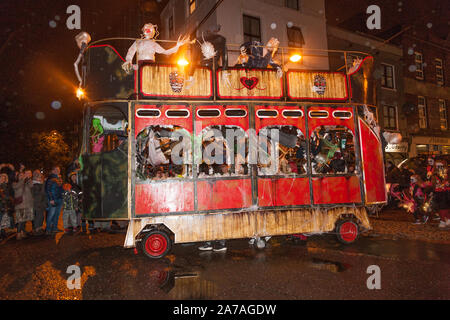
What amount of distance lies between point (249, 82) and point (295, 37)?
10741 millimetres

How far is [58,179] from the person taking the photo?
9.09 m

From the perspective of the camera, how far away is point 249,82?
6.44 meters

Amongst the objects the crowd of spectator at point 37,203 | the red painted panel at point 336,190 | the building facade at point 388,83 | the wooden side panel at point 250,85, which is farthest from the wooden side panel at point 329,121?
the building facade at point 388,83

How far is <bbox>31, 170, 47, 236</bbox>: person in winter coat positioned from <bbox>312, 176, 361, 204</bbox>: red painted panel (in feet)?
26.6

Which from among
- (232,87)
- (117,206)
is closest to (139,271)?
(117,206)

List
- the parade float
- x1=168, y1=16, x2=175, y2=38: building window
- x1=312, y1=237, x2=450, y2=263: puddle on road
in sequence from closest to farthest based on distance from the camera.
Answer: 1. x1=312, y1=237, x2=450, y2=263: puddle on road
2. the parade float
3. x1=168, y1=16, x2=175, y2=38: building window

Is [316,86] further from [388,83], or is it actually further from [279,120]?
[388,83]

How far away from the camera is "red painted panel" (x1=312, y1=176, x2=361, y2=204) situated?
21.4ft

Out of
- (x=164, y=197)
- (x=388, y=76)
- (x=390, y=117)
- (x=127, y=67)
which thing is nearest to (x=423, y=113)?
(x=390, y=117)

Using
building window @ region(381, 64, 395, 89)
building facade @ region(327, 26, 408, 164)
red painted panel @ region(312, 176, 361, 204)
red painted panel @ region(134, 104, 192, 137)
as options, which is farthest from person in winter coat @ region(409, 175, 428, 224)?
building window @ region(381, 64, 395, 89)

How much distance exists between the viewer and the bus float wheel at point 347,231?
6645 mm

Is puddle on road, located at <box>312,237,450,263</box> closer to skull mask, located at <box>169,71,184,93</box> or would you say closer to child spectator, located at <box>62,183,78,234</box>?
skull mask, located at <box>169,71,184,93</box>
